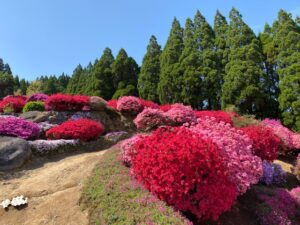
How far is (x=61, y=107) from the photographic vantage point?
41.1ft

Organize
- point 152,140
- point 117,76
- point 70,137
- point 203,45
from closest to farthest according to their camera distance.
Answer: point 152,140 → point 70,137 → point 203,45 → point 117,76

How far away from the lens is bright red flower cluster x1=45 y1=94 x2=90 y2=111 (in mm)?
12445

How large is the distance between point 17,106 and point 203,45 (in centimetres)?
1394

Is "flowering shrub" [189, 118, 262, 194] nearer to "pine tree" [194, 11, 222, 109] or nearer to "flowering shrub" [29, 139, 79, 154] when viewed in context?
"flowering shrub" [29, 139, 79, 154]

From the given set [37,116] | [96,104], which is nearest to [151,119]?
[96,104]

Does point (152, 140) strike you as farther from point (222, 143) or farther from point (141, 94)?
point (141, 94)

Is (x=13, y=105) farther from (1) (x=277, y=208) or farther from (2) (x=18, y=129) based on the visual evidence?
(1) (x=277, y=208)

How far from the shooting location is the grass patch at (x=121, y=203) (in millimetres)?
4672

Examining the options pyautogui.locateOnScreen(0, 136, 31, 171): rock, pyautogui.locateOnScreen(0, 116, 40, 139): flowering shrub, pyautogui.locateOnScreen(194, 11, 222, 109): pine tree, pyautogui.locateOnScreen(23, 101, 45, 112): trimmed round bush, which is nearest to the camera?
pyautogui.locateOnScreen(0, 136, 31, 171): rock

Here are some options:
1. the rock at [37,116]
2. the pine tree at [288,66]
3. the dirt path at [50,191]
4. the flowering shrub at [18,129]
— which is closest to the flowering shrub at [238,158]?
the dirt path at [50,191]

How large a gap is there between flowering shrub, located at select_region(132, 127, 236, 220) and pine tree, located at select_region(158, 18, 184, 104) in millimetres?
17282

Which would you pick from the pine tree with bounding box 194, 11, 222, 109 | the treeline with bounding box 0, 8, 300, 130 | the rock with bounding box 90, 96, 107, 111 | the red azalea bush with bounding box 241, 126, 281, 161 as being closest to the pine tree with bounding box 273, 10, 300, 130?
the treeline with bounding box 0, 8, 300, 130

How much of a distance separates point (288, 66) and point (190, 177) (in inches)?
617

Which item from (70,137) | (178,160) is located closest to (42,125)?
(70,137)
